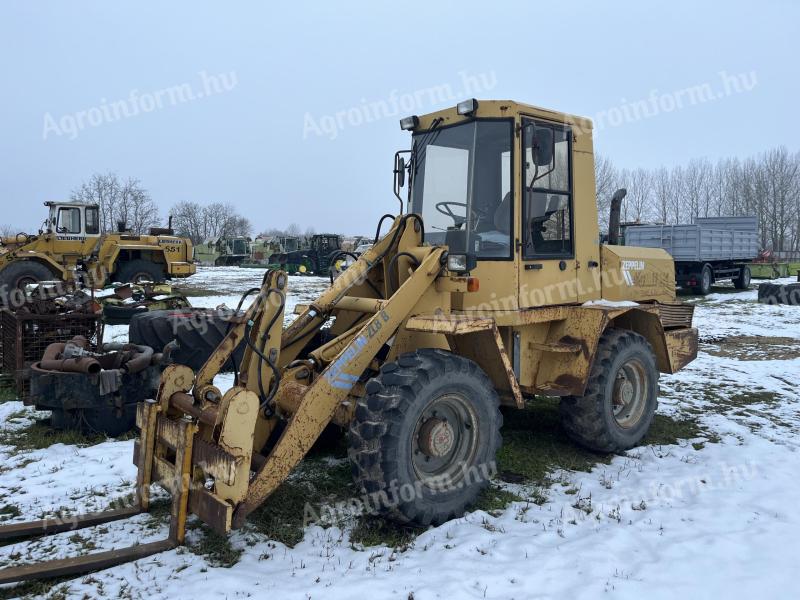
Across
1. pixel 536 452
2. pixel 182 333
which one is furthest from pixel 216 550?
pixel 182 333

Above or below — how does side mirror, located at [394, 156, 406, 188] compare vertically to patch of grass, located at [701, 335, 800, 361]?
above

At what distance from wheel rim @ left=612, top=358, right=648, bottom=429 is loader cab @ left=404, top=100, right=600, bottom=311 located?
893 mm

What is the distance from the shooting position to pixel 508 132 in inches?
196

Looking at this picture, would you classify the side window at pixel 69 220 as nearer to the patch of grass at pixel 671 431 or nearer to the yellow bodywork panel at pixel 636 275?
the yellow bodywork panel at pixel 636 275

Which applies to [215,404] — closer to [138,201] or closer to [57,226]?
[57,226]

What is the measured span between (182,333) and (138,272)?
15.5 meters

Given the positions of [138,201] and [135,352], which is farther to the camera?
[138,201]

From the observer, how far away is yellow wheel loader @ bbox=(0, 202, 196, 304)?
1805 cm

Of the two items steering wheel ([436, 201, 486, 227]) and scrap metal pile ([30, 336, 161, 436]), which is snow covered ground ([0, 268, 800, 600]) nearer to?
scrap metal pile ([30, 336, 161, 436])

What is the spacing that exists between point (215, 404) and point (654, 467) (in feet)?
12.8

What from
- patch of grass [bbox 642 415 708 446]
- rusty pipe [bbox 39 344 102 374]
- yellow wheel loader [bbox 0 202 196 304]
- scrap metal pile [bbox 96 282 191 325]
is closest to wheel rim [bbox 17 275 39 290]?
yellow wheel loader [bbox 0 202 196 304]

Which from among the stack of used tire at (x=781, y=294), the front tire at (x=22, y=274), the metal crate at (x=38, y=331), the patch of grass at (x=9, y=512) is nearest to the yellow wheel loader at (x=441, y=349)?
the patch of grass at (x=9, y=512)

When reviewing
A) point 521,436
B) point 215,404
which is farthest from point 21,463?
point 521,436

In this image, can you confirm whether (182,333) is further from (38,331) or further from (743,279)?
(743,279)
